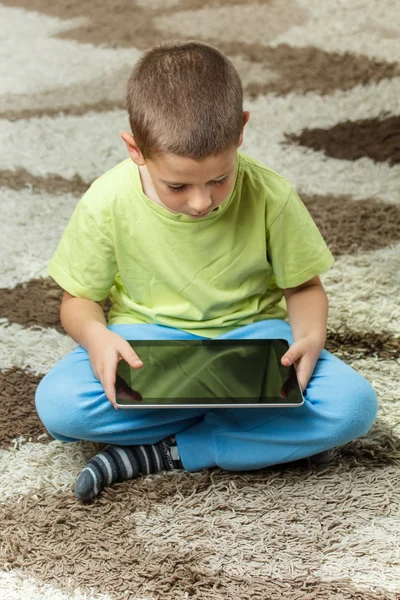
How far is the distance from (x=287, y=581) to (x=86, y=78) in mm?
1445

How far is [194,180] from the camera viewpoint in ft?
2.66

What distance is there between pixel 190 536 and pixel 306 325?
10.7 inches

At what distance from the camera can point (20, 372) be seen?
1.09 meters

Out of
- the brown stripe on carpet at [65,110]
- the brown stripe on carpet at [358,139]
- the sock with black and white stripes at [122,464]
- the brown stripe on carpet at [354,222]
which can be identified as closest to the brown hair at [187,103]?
the sock with black and white stripes at [122,464]

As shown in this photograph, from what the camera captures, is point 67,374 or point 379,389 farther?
point 379,389

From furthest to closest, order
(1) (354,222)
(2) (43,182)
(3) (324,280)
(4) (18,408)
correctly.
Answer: (2) (43,182)
(1) (354,222)
(3) (324,280)
(4) (18,408)

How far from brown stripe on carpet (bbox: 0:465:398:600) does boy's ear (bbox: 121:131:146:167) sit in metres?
0.35

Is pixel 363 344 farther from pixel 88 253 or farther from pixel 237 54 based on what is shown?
pixel 237 54

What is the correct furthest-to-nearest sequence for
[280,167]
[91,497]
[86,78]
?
[86,78], [280,167], [91,497]

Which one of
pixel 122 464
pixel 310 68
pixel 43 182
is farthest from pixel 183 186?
pixel 310 68

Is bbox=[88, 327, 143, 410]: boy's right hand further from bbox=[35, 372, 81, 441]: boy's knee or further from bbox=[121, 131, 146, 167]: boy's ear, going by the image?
bbox=[121, 131, 146, 167]: boy's ear

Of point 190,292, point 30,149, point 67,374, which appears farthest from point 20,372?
point 30,149

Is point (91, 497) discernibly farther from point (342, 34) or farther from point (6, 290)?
point (342, 34)

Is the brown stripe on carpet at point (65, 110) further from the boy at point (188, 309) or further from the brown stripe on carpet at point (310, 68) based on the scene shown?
the boy at point (188, 309)
